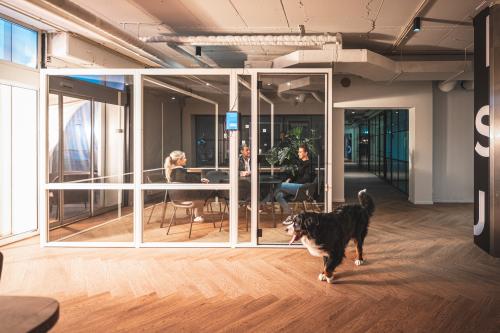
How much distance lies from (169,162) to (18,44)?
9.29ft

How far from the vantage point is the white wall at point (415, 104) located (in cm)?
932

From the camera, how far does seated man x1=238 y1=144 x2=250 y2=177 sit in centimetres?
564

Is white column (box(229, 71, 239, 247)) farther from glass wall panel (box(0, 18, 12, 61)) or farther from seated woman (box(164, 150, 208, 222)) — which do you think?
glass wall panel (box(0, 18, 12, 61))

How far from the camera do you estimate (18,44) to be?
5.93 meters

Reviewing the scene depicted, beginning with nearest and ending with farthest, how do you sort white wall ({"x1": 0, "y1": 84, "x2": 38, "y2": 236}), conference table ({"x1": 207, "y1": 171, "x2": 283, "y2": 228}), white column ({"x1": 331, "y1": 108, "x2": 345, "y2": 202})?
conference table ({"x1": 207, "y1": 171, "x2": 283, "y2": 228}) < white wall ({"x1": 0, "y1": 84, "x2": 38, "y2": 236}) < white column ({"x1": 331, "y1": 108, "x2": 345, "y2": 202})

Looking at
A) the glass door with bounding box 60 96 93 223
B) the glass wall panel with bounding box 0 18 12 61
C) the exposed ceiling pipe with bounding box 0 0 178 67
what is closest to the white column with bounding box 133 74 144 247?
the exposed ceiling pipe with bounding box 0 0 178 67

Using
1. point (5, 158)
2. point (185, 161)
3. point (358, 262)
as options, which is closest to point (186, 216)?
point (185, 161)

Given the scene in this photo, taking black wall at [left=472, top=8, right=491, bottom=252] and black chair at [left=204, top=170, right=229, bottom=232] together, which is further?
black chair at [left=204, top=170, right=229, bottom=232]

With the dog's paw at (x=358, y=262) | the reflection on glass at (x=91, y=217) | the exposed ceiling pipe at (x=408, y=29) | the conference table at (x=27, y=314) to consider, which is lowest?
the dog's paw at (x=358, y=262)

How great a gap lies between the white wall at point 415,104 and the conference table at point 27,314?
28.3 feet

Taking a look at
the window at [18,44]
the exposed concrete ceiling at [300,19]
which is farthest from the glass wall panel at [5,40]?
the exposed concrete ceiling at [300,19]

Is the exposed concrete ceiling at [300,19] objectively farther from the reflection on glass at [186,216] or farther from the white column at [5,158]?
the reflection on glass at [186,216]

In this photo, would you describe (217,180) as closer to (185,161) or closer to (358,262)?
(185,161)

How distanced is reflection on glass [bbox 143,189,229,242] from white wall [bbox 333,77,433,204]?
4.28 m
